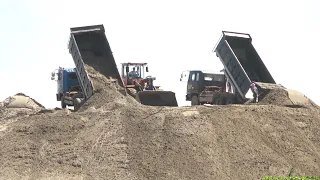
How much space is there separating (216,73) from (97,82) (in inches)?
379

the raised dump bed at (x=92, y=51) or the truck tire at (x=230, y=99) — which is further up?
→ the raised dump bed at (x=92, y=51)

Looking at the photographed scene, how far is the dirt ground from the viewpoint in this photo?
1350 cm

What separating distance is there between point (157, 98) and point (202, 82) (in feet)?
23.8

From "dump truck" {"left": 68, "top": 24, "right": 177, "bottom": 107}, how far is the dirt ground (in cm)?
276

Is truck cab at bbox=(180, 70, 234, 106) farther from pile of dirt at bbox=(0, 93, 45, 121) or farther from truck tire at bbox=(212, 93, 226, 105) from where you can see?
pile of dirt at bbox=(0, 93, 45, 121)

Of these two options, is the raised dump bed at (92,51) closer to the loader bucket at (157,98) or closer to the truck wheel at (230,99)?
the loader bucket at (157,98)

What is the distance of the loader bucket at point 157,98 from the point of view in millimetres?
20000

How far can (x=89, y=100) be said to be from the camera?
1786 cm

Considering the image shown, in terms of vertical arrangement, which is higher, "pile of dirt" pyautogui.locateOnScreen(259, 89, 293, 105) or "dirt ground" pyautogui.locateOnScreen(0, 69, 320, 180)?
"pile of dirt" pyautogui.locateOnScreen(259, 89, 293, 105)

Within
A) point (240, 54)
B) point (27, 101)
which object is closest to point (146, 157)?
point (240, 54)

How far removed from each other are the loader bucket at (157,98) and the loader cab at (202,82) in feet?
21.6

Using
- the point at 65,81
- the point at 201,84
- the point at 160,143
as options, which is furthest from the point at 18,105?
the point at 160,143

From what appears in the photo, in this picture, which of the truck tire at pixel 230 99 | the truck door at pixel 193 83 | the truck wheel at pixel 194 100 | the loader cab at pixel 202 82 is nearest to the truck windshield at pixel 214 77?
the loader cab at pixel 202 82

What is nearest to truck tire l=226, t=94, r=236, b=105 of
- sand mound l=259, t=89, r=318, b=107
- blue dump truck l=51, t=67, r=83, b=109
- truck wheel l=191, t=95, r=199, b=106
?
sand mound l=259, t=89, r=318, b=107
